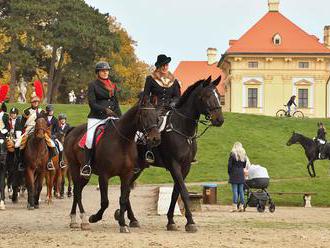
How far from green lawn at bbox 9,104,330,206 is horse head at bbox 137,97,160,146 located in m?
14.5

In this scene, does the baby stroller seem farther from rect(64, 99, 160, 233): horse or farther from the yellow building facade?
the yellow building facade

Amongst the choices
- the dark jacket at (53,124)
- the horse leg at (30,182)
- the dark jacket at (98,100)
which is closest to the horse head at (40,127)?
the horse leg at (30,182)

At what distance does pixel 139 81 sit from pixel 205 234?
7099 cm

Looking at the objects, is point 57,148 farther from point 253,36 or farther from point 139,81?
point 253,36

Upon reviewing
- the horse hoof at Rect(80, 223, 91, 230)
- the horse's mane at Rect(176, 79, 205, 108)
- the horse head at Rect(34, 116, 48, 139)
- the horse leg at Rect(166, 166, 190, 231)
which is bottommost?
the horse hoof at Rect(80, 223, 91, 230)

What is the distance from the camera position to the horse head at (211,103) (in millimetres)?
14984

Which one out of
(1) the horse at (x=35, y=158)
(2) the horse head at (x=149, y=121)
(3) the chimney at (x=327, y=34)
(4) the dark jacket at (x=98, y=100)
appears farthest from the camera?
(3) the chimney at (x=327, y=34)

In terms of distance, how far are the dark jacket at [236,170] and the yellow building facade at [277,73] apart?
6744 cm

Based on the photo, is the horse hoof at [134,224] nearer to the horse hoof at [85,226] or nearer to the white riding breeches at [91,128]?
the horse hoof at [85,226]

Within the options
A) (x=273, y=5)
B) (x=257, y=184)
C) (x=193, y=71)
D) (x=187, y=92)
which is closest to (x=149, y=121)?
(x=187, y=92)

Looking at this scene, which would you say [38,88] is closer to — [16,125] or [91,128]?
[16,125]

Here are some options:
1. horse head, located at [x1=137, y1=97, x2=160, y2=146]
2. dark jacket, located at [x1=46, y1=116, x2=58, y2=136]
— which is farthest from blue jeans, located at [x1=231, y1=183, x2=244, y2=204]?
horse head, located at [x1=137, y1=97, x2=160, y2=146]

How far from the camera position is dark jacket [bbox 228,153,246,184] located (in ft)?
83.1

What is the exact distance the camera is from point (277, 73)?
3706 inches
